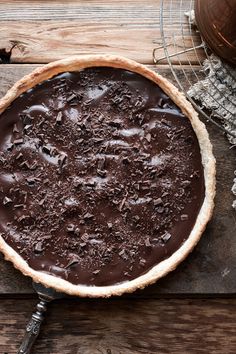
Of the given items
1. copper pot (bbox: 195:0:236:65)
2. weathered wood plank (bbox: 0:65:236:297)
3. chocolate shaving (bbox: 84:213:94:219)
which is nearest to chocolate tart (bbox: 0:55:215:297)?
chocolate shaving (bbox: 84:213:94:219)

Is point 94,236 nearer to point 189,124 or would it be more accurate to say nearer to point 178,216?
point 178,216

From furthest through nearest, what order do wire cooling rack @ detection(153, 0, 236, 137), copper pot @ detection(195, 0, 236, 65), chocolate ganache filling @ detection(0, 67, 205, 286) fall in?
wire cooling rack @ detection(153, 0, 236, 137) → chocolate ganache filling @ detection(0, 67, 205, 286) → copper pot @ detection(195, 0, 236, 65)

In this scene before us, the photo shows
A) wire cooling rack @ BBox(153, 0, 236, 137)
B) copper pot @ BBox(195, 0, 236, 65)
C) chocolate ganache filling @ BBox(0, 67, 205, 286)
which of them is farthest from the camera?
wire cooling rack @ BBox(153, 0, 236, 137)

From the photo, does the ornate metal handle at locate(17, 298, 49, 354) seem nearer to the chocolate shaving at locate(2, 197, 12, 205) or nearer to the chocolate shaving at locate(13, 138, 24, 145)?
the chocolate shaving at locate(2, 197, 12, 205)

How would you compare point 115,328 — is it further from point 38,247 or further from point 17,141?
point 17,141

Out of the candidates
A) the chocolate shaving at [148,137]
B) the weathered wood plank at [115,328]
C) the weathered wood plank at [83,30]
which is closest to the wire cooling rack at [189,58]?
the weathered wood plank at [83,30]

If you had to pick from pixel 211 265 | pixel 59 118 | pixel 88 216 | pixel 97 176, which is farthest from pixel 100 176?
pixel 211 265

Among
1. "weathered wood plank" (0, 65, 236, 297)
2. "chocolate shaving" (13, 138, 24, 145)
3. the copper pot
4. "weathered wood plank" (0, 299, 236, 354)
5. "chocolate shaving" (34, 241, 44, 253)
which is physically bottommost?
"weathered wood plank" (0, 299, 236, 354)
